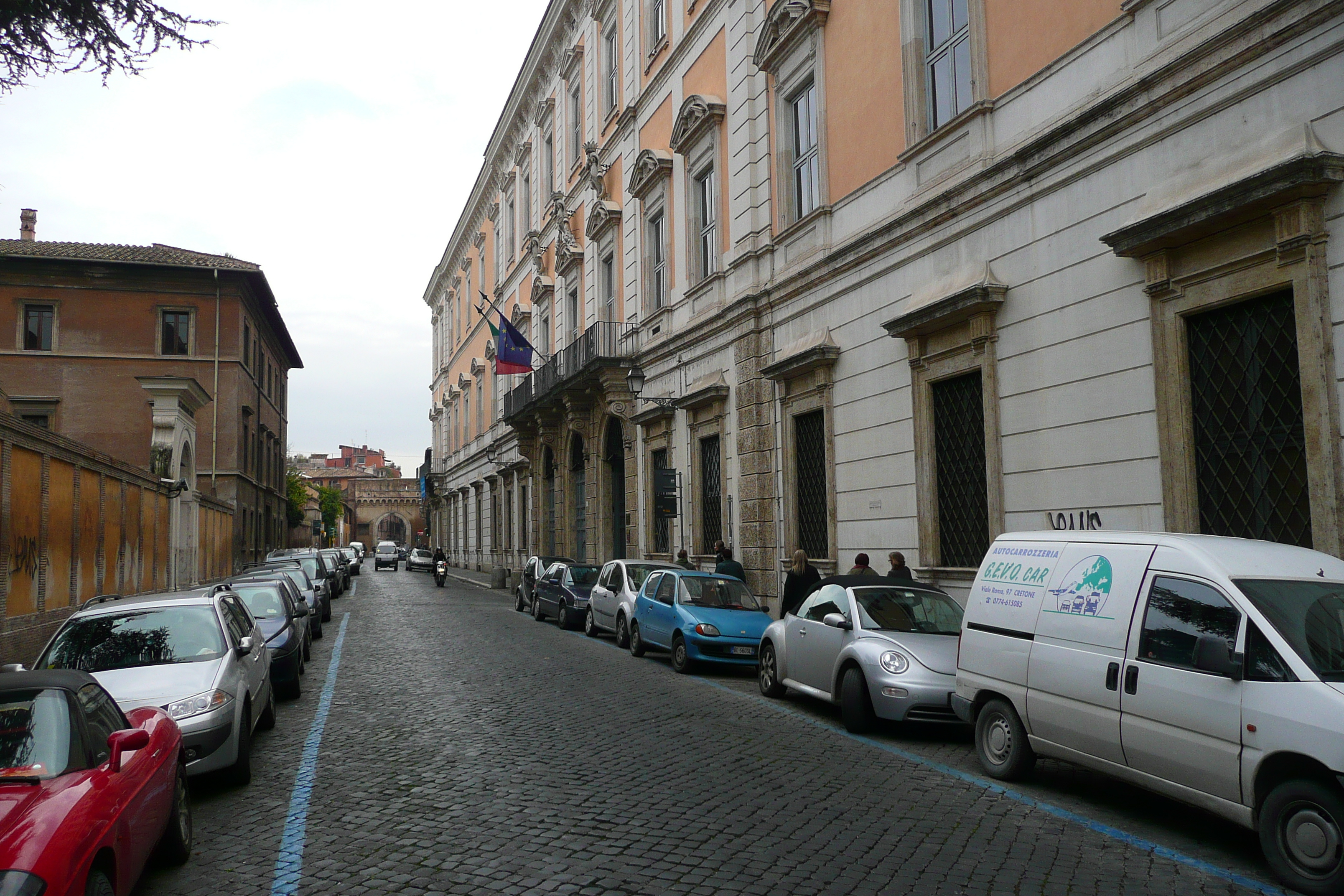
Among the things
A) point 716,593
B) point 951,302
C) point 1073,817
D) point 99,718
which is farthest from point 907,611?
point 99,718

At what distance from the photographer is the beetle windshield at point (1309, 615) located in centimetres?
540

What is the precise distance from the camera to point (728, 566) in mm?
18922

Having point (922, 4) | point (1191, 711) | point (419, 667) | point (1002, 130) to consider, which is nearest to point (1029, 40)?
point (1002, 130)

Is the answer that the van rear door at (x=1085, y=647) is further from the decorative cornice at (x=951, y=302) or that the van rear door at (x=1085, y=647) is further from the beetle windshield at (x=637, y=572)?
the beetle windshield at (x=637, y=572)

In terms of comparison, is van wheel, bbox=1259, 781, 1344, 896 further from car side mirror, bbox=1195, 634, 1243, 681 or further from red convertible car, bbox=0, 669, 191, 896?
red convertible car, bbox=0, 669, 191, 896

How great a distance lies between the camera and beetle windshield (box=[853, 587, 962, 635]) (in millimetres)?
9992

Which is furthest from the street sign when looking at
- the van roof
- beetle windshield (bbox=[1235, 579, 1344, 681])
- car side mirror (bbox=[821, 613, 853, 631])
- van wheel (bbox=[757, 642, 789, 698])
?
beetle windshield (bbox=[1235, 579, 1344, 681])

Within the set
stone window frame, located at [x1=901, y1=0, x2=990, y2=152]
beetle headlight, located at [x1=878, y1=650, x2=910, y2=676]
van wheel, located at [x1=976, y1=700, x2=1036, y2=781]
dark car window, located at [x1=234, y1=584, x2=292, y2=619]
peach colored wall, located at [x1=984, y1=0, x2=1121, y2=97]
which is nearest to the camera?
van wheel, located at [x1=976, y1=700, x2=1036, y2=781]

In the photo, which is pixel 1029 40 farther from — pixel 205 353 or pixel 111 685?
pixel 205 353

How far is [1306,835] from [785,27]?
16.2 metres

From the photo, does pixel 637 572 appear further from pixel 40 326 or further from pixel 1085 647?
pixel 40 326

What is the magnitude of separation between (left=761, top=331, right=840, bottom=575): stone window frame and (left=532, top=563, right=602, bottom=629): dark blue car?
425 centimetres

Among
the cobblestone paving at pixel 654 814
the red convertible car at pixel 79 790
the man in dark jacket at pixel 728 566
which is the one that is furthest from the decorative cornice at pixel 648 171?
the red convertible car at pixel 79 790

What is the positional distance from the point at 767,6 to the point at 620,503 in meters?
13.9
